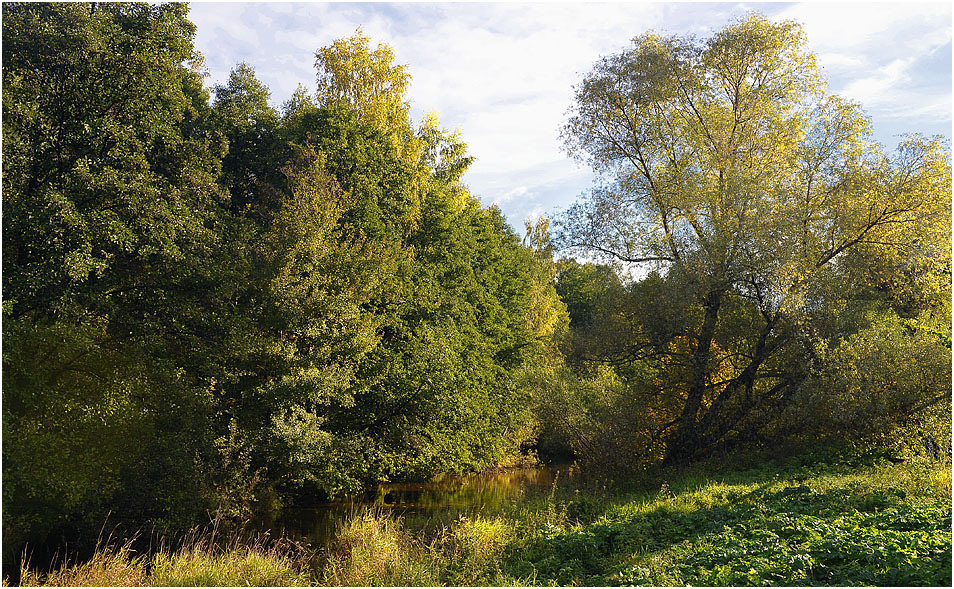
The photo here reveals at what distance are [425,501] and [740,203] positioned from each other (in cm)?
1368

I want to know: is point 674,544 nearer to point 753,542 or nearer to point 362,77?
point 753,542

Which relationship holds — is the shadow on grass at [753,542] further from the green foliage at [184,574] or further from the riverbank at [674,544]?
the green foliage at [184,574]

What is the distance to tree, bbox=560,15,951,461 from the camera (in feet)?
48.8

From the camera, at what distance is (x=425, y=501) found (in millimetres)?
19797

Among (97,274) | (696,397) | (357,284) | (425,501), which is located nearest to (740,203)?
(696,397)

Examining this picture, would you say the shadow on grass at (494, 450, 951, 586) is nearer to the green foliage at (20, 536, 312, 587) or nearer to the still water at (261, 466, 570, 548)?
the green foliage at (20, 536, 312, 587)

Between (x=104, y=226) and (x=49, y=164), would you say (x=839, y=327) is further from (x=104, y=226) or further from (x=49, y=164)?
(x=49, y=164)

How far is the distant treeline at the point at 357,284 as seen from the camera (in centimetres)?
1215

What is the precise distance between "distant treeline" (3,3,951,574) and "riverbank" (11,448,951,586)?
2830mm

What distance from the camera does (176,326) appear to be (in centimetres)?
1561

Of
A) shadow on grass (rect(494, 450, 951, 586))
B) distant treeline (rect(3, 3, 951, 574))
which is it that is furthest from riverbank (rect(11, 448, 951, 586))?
distant treeline (rect(3, 3, 951, 574))

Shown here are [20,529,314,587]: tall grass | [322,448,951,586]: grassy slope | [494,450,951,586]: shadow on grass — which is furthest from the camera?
A: [20,529,314,587]: tall grass

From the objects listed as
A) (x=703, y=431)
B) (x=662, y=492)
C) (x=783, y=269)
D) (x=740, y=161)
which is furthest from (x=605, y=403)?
(x=740, y=161)

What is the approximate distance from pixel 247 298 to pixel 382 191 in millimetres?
6597
